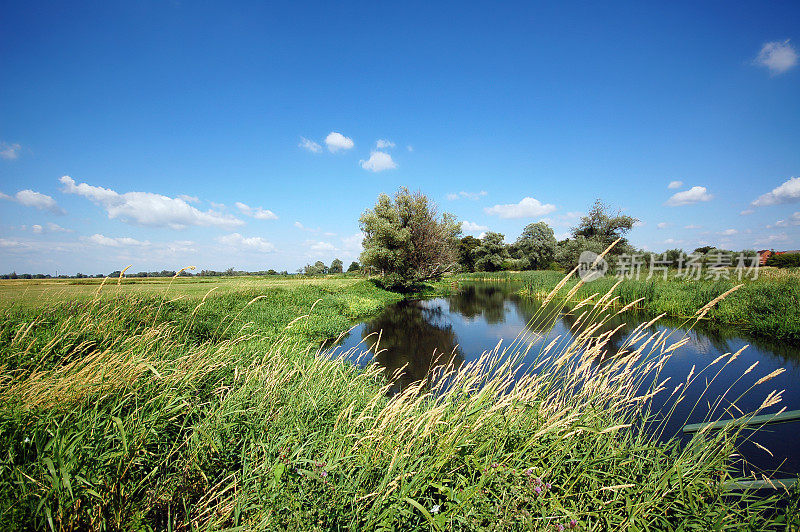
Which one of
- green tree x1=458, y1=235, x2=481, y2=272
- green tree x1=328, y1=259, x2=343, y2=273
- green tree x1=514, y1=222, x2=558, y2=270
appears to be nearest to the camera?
green tree x1=514, y1=222, x2=558, y2=270

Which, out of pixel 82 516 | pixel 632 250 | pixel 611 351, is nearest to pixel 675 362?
pixel 611 351

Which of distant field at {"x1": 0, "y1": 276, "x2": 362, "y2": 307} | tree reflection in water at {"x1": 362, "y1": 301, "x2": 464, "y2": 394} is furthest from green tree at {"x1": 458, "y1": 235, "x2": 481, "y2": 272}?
distant field at {"x1": 0, "y1": 276, "x2": 362, "y2": 307}

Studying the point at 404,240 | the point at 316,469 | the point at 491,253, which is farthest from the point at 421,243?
the point at 491,253

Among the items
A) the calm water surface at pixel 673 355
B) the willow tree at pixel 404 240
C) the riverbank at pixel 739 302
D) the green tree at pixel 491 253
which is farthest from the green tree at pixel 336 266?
the riverbank at pixel 739 302

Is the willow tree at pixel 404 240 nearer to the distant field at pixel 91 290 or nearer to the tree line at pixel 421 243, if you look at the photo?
the tree line at pixel 421 243

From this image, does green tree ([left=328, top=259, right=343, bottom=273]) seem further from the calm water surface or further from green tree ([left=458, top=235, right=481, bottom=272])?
the calm water surface

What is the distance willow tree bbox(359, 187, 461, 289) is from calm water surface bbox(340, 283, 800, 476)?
367 inches

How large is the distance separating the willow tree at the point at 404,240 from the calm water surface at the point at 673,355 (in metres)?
9.33

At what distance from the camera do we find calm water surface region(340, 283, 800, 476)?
585 centimetres

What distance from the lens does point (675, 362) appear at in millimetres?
9797

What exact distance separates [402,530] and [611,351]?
12.1 meters

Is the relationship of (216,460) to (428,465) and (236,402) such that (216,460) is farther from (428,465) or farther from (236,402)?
(428,465)

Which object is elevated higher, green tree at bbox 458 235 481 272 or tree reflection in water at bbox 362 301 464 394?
green tree at bbox 458 235 481 272

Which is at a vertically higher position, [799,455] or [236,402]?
[236,402]
